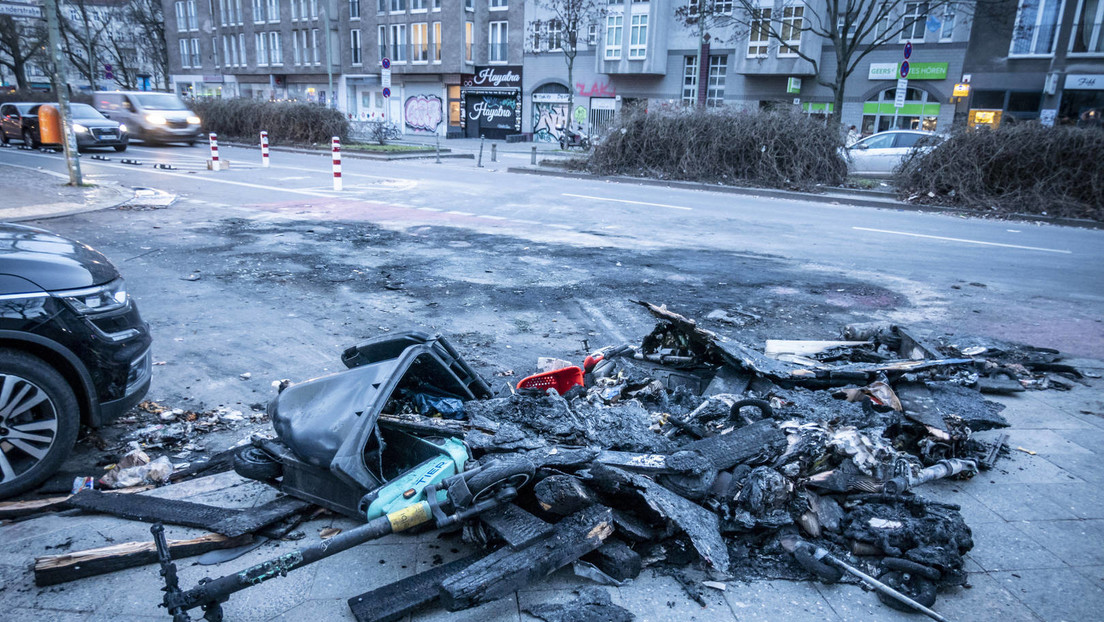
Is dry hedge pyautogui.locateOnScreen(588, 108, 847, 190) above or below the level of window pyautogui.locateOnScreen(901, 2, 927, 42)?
below

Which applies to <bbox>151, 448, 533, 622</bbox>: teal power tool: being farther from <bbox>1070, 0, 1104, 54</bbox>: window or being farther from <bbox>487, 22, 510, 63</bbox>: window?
<bbox>487, 22, 510, 63</bbox>: window

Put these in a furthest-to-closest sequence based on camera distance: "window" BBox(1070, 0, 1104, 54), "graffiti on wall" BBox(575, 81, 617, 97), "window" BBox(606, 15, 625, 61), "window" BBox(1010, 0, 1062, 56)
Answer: "graffiti on wall" BBox(575, 81, 617, 97)
"window" BBox(606, 15, 625, 61)
"window" BBox(1010, 0, 1062, 56)
"window" BBox(1070, 0, 1104, 54)

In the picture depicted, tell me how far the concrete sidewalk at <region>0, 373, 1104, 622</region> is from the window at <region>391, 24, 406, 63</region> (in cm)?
5383

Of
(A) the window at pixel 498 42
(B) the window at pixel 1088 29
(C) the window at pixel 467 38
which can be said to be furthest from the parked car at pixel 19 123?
(B) the window at pixel 1088 29

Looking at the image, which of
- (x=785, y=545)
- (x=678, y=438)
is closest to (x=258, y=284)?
(x=678, y=438)

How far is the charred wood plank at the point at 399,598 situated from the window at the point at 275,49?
64.8 m

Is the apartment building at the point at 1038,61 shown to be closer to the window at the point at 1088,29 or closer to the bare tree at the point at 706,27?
the window at the point at 1088,29

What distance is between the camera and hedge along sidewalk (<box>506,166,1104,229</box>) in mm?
15906

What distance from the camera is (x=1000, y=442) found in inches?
167

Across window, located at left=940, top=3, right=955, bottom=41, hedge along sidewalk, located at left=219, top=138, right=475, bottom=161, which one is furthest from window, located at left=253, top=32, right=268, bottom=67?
window, located at left=940, top=3, right=955, bottom=41

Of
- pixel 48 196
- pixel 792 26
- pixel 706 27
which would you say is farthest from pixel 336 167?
pixel 792 26

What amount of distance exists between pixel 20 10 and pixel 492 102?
127 feet

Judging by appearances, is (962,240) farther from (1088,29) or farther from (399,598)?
(1088,29)

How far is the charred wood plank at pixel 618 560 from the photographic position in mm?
2889
